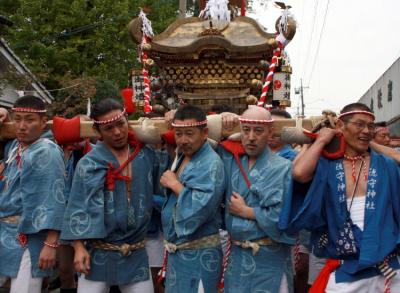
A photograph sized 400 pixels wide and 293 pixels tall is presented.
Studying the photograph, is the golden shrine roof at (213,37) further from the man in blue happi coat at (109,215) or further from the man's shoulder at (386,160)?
the man's shoulder at (386,160)

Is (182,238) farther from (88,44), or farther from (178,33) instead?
(88,44)

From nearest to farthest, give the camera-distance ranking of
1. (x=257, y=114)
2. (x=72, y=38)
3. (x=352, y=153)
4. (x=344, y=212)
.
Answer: (x=344, y=212) → (x=352, y=153) → (x=257, y=114) → (x=72, y=38)

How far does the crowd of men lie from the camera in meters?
3.08

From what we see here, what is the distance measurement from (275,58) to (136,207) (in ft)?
12.2

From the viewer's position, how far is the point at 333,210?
3.10 meters

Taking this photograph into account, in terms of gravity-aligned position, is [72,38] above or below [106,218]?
below

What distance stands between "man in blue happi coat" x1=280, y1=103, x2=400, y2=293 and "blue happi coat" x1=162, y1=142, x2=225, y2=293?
0.48m

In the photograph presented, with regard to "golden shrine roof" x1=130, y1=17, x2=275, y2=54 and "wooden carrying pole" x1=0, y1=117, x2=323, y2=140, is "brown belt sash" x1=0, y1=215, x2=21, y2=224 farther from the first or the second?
"golden shrine roof" x1=130, y1=17, x2=275, y2=54

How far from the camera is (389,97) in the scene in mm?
25312

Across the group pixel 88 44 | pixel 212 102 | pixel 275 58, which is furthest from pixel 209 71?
pixel 88 44

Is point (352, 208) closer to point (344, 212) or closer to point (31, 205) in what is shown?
point (344, 212)

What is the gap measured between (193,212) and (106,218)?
0.67 meters

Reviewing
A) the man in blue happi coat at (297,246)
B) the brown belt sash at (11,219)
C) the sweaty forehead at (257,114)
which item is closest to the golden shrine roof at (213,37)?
the man in blue happi coat at (297,246)

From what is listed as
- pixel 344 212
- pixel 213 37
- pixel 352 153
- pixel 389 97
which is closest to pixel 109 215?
pixel 344 212
